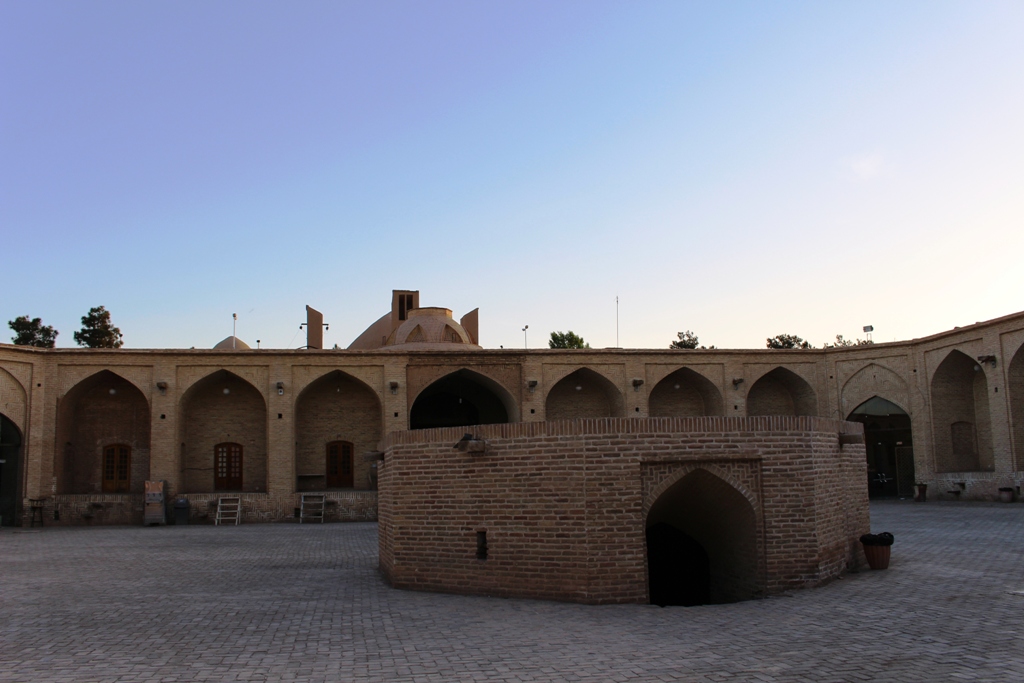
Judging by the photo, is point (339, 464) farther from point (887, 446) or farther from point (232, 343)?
point (887, 446)

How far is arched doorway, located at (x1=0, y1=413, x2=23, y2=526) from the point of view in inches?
876

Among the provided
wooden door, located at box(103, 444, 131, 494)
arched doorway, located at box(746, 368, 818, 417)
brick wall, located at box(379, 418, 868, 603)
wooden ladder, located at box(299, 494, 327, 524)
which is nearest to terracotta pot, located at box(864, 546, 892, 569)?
brick wall, located at box(379, 418, 868, 603)

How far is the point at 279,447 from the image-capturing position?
23734 mm

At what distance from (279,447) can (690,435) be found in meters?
16.8

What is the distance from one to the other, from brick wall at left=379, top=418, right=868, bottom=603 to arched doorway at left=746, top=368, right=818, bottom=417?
1788 centimetres

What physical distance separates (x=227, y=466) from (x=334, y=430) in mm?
3324

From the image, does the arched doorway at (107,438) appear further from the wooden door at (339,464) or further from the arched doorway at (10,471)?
the wooden door at (339,464)

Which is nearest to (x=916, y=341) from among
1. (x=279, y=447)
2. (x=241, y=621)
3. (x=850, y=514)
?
(x=850, y=514)

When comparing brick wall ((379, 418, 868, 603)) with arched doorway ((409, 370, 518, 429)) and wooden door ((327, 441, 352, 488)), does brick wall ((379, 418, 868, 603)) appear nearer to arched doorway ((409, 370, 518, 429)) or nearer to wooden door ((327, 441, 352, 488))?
wooden door ((327, 441, 352, 488))

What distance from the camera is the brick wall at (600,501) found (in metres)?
9.21

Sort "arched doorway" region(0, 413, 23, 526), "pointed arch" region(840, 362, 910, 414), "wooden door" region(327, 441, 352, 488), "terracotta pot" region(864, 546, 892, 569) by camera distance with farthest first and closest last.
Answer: "pointed arch" region(840, 362, 910, 414), "wooden door" region(327, 441, 352, 488), "arched doorway" region(0, 413, 23, 526), "terracotta pot" region(864, 546, 892, 569)

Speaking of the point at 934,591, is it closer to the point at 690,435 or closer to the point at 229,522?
the point at 690,435

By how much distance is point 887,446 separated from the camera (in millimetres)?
27172

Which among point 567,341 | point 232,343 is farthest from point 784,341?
point 232,343
